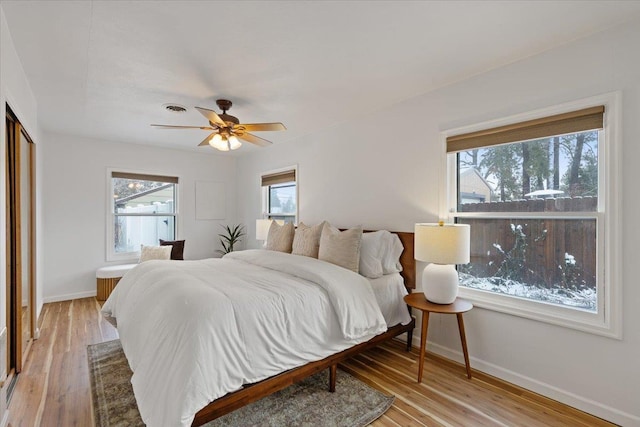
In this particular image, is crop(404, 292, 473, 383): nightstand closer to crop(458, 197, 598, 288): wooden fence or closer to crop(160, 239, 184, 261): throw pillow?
crop(458, 197, 598, 288): wooden fence

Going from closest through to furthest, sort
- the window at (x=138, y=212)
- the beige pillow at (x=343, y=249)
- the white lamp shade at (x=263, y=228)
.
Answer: the beige pillow at (x=343, y=249), the white lamp shade at (x=263, y=228), the window at (x=138, y=212)

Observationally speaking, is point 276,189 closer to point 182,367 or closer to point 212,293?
point 212,293

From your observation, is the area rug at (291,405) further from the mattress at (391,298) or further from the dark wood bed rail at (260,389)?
the mattress at (391,298)

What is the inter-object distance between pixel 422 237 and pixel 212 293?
1648 mm

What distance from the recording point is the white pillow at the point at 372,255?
2918mm

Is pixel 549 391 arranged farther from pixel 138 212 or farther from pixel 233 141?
pixel 138 212

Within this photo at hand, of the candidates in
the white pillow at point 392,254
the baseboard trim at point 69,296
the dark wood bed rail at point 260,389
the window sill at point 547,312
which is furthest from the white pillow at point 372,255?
the baseboard trim at point 69,296

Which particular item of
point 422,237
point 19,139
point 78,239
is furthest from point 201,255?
point 422,237

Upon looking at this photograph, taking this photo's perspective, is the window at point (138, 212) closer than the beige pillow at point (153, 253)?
No

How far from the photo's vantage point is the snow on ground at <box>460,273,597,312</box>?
214 cm

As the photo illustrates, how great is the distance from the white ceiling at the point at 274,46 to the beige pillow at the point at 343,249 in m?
1.39

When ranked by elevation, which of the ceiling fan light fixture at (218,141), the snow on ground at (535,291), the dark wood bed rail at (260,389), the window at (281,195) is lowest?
the dark wood bed rail at (260,389)

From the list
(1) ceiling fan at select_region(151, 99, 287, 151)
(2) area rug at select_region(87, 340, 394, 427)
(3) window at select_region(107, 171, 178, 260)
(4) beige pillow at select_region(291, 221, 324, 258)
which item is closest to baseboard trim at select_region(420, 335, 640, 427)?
(2) area rug at select_region(87, 340, 394, 427)

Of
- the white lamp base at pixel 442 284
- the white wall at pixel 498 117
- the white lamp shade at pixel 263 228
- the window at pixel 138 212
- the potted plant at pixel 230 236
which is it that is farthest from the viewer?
the potted plant at pixel 230 236
